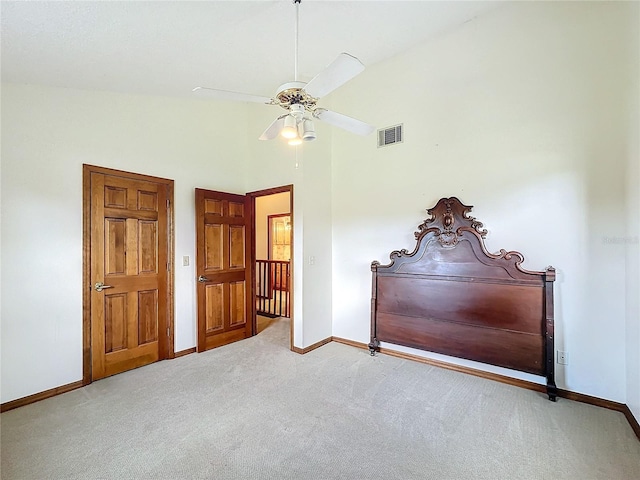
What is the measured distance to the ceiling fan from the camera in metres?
1.61

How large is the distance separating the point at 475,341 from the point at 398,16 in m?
3.14

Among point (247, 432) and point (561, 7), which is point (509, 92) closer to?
point (561, 7)

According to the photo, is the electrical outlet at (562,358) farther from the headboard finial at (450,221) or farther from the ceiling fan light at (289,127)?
the ceiling fan light at (289,127)

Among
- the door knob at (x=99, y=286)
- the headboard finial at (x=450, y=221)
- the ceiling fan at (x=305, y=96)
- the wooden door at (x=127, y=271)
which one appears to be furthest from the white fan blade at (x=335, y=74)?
the door knob at (x=99, y=286)

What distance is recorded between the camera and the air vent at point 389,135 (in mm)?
3595

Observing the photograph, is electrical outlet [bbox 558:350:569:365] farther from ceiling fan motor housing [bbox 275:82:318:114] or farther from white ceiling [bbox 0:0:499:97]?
white ceiling [bbox 0:0:499:97]

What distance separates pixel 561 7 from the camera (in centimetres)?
264

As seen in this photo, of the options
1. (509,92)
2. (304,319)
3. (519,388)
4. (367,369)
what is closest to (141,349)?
(304,319)

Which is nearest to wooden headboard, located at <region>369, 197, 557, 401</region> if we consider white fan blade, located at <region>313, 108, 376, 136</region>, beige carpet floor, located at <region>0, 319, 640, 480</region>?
beige carpet floor, located at <region>0, 319, 640, 480</region>

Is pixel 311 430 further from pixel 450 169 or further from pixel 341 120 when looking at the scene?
pixel 450 169

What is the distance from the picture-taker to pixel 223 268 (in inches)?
156

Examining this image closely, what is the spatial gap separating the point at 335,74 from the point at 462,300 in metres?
2.43

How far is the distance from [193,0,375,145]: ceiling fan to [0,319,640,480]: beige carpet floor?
2.11 metres

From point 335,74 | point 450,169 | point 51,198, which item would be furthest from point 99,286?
point 450,169
